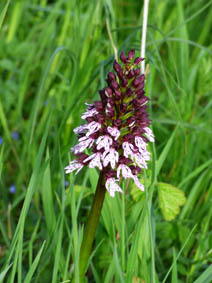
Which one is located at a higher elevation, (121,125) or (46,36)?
(46,36)

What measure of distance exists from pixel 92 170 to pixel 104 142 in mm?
637

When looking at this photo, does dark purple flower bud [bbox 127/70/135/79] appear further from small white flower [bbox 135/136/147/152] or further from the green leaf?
the green leaf

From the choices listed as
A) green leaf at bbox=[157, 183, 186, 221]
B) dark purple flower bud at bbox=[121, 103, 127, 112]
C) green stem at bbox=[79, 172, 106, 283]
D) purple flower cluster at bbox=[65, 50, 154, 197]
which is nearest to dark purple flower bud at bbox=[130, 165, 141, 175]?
purple flower cluster at bbox=[65, 50, 154, 197]

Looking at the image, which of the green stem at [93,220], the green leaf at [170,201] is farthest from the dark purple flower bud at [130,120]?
the green leaf at [170,201]

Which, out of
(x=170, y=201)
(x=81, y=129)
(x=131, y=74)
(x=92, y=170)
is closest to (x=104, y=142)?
(x=81, y=129)

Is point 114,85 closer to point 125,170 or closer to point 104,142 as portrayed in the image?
point 104,142

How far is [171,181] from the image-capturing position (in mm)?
2932

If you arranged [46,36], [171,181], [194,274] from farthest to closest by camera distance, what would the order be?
[46,36] < [171,181] < [194,274]

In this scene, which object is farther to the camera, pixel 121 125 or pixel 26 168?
pixel 26 168

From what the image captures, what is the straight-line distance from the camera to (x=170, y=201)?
7.16ft

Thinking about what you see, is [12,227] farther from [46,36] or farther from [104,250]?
[46,36]

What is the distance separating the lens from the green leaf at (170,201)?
217cm

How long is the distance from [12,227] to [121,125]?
1.32 m

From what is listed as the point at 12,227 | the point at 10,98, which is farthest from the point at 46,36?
the point at 12,227
